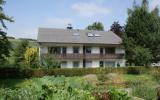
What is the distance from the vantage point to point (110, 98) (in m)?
13.6

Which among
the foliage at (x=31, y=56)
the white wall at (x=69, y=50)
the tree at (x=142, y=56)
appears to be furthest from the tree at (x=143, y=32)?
the foliage at (x=31, y=56)

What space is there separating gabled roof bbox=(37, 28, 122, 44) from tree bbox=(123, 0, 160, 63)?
23.8 ft

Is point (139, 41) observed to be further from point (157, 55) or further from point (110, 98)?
point (110, 98)

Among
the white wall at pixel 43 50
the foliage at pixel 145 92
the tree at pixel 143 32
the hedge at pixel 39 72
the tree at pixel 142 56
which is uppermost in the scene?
the tree at pixel 143 32

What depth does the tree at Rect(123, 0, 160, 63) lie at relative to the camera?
56.4 meters

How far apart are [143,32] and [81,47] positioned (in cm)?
1186

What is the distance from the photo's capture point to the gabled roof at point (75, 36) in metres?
61.4

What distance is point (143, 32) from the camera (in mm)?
56875

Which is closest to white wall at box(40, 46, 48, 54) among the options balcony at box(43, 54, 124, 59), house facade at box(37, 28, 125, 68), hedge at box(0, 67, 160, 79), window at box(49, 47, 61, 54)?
house facade at box(37, 28, 125, 68)

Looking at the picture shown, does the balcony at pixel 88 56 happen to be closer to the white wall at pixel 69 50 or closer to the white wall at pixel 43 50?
the white wall at pixel 69 50

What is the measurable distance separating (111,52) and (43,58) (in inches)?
698

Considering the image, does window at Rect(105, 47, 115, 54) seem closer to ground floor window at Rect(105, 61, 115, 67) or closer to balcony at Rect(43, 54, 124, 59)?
balcony at Rect(43, 54, 124, 59)

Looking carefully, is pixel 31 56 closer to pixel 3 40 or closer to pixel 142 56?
pixel 142 56

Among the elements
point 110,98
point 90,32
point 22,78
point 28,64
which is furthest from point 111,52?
point 110,98
